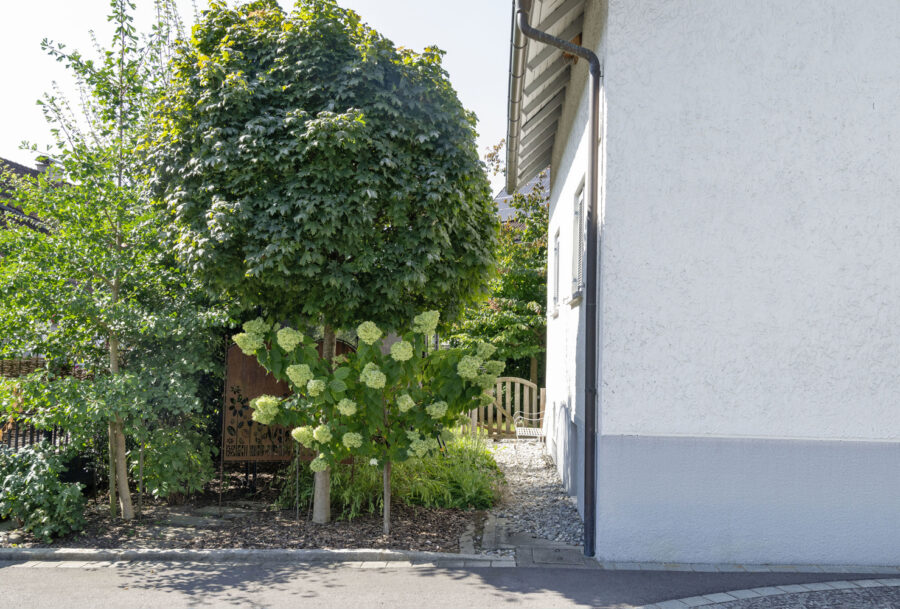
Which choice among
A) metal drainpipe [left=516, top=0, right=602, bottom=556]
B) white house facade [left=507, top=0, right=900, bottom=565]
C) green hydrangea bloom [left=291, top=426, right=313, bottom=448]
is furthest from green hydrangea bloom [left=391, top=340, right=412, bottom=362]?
white house facade [left=507, top=0, right=900, bottom=565]

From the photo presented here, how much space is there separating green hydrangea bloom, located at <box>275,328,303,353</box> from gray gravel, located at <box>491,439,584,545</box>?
270 cm

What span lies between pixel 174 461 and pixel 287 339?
179cm

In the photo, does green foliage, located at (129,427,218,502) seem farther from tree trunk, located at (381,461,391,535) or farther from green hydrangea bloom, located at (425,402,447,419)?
green hydrangea bloom, located at (425,402,447,419)

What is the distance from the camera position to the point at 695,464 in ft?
18.7

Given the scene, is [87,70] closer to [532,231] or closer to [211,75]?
[211,75]

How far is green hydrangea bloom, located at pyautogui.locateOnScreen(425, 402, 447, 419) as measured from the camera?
6055 mm

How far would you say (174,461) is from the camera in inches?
263

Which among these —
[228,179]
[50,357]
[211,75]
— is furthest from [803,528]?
[50,357]

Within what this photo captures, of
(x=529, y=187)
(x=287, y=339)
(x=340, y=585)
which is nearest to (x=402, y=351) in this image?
(x=287, y=339)

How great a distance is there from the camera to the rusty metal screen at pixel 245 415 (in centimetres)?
742

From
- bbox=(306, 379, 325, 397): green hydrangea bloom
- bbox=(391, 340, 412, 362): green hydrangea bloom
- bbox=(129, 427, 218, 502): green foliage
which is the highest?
bbox=(391, 340, 412, 362): green hydrangea bloom

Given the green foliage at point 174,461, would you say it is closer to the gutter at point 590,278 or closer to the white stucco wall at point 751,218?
the gutter at point 590,278

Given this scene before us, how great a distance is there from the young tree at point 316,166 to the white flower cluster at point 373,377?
64 centimetres

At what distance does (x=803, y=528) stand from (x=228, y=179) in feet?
18.2
